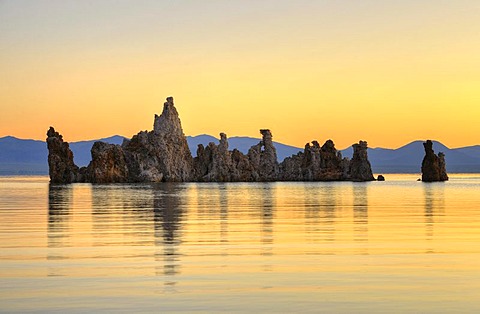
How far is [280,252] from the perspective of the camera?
82.6 feet

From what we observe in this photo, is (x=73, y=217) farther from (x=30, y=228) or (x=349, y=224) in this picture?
(x=349, y=224)

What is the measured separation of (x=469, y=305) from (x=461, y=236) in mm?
16576

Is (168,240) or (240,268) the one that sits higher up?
(168,240)

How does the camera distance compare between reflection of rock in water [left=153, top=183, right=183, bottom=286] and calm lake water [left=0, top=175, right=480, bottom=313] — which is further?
reflection of rock in water [left=153, top=183, right=183, bottom=286]

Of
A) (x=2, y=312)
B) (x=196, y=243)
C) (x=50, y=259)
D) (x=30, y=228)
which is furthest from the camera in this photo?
(x=30, y=228)

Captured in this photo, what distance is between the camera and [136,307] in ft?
49.5

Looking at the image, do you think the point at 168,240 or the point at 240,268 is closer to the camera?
the point at 240,268

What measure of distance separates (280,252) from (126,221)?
684 inches

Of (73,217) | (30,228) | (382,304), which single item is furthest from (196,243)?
(73,217)

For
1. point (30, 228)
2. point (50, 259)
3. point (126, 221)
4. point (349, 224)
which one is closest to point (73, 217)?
point (126, 221)

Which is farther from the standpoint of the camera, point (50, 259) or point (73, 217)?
point (73, 217)

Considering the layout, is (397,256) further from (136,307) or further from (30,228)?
(30,228)

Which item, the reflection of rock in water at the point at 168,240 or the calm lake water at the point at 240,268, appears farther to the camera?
the reflection of rock in water at the point at 168,240

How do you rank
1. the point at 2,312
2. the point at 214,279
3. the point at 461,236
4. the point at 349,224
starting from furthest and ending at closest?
the point at 349,224 < the point at 461,236 < the point at 214,279 < the point at 2,312
